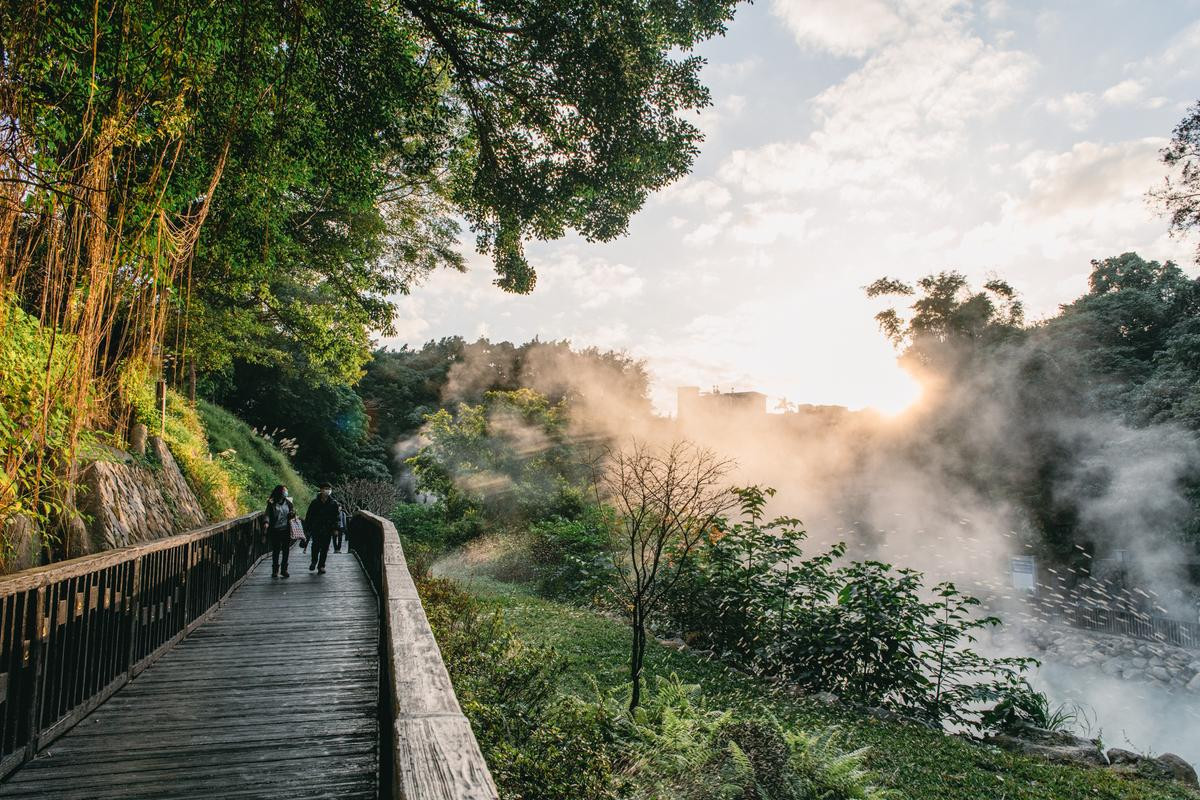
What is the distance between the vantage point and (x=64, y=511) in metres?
4.36

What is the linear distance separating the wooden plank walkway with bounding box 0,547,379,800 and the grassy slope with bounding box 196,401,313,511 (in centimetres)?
1027

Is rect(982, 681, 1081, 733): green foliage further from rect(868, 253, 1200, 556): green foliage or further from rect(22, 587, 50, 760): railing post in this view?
rect(868, 253, 1200, 556): green foliage

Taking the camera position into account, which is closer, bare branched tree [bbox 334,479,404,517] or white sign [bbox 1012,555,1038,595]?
white sign [bbox 1012,555,1038,595]

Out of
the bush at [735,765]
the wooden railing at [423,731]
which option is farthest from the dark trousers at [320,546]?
the wooden railing at [423,731]

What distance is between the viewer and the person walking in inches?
336

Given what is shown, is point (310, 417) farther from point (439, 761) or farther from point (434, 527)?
point (439, 761)

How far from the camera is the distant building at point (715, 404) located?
31859 mm

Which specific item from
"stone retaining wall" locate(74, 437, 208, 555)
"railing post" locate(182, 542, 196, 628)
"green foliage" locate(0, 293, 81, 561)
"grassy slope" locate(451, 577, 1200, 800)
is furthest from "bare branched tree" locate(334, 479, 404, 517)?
"green foliage" locate(0, 293, 81, 561)

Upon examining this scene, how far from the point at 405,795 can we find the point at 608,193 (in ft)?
25.1

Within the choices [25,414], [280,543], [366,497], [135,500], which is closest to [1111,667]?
[280,543]

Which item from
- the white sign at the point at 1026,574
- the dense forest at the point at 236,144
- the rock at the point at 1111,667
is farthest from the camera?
the white sign at the point at 1026,574

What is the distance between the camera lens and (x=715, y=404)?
33000 millimetres

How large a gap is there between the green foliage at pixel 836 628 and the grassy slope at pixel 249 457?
1155 centimetres

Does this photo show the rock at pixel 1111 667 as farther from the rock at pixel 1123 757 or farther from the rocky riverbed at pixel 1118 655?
the rock at pixel 1123 757
